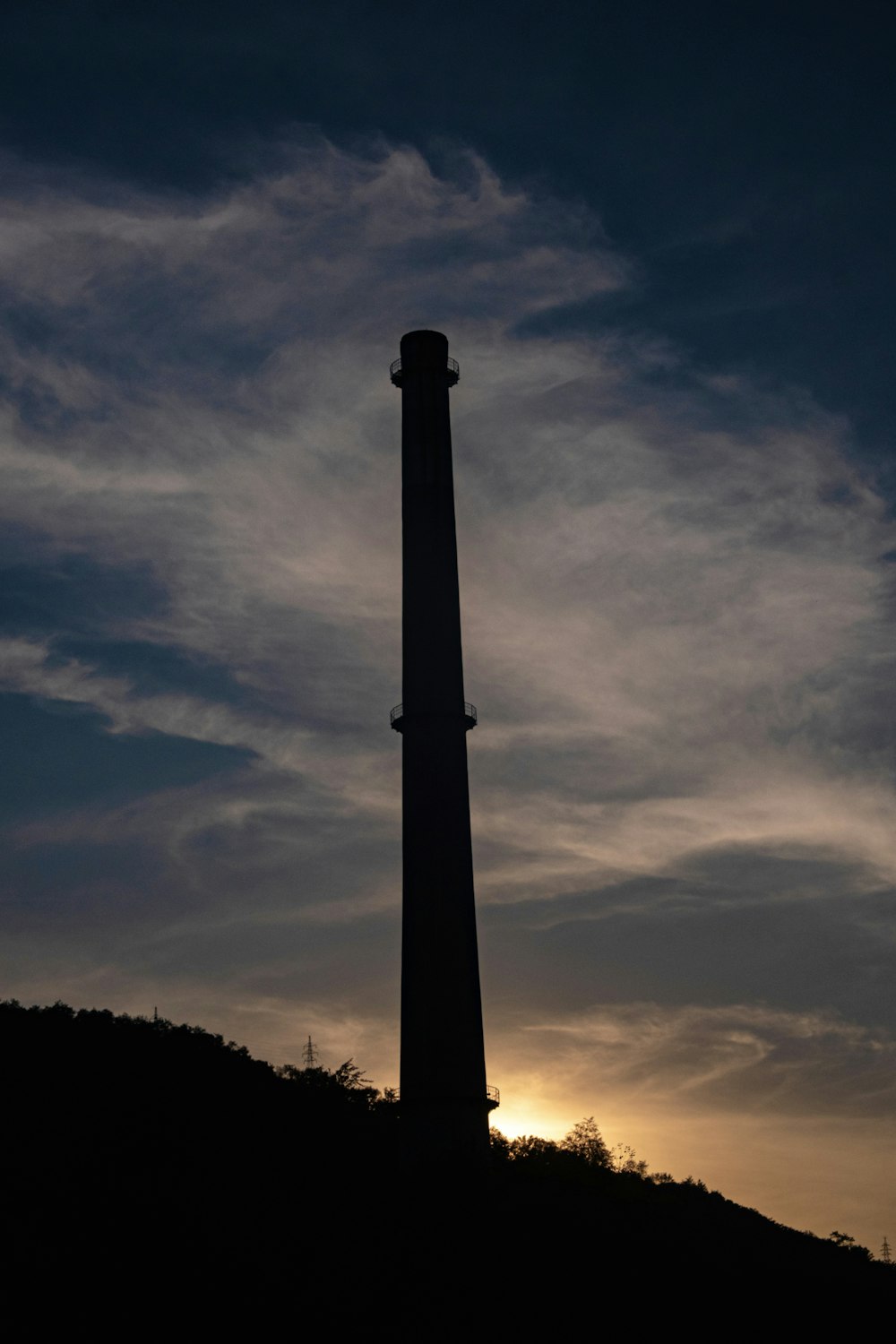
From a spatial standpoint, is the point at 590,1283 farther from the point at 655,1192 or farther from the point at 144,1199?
the point at 655,1192

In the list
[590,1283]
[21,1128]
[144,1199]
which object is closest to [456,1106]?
[590,1283]

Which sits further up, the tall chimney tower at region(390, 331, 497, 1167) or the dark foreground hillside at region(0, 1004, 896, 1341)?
the tall chimney tower at region(390, 331, 497, 1167)

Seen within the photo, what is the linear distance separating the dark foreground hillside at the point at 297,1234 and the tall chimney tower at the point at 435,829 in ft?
9.29

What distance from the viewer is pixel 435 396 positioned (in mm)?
60562

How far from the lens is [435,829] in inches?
2116

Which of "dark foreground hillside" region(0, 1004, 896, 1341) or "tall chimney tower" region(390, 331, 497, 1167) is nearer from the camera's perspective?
"dark foreground hillside" region(0, 1004, 896, 1341)

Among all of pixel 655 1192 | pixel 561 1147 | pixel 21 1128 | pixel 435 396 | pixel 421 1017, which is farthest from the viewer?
pixel 561 1147

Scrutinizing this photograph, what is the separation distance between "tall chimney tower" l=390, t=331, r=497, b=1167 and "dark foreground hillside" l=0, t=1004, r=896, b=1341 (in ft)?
9.29

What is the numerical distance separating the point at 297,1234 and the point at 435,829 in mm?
16729

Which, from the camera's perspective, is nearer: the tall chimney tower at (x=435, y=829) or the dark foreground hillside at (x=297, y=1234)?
the dark foreground hillside at (x=297, y=1234)

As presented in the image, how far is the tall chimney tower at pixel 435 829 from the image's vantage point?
51.0 metres

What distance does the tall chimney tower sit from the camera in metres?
51.0

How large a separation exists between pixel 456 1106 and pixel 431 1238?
251 inches

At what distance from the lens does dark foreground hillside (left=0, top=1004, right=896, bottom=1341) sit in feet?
124
